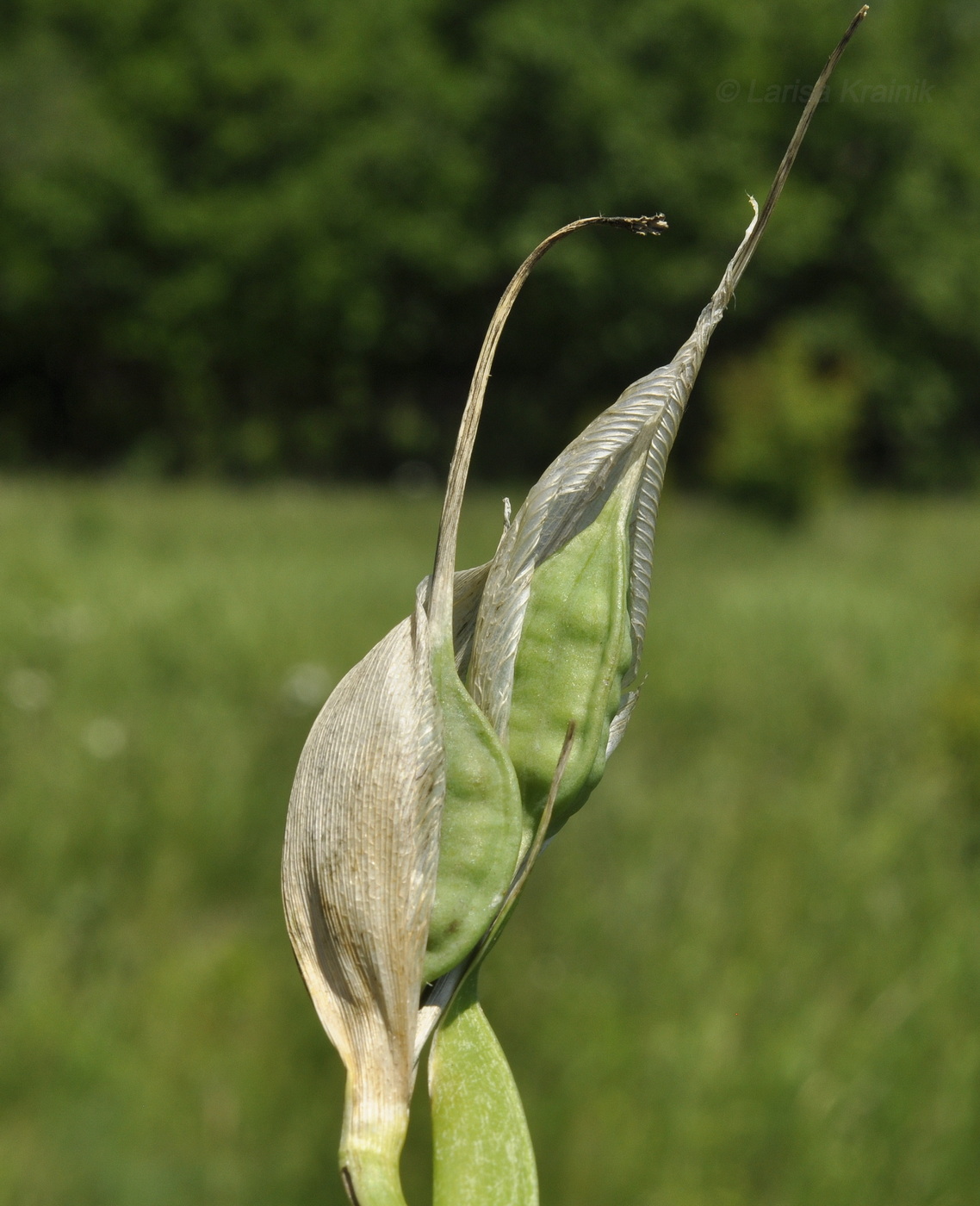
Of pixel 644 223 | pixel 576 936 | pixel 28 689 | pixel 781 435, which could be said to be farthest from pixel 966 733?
pixel 781 435

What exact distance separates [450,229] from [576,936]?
1238 centimetres

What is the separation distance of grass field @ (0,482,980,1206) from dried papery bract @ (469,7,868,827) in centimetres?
79

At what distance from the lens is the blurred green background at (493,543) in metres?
2.58

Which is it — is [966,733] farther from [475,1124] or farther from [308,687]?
[475,1124]

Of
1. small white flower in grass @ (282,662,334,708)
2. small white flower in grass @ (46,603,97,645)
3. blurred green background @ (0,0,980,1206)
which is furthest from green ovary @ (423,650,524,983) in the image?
small white flower in grass @ (46,603,97,645)

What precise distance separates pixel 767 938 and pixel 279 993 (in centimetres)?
142

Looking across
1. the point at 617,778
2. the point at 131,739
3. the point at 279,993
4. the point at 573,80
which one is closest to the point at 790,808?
the point at 617,778

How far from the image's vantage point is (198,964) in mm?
3062

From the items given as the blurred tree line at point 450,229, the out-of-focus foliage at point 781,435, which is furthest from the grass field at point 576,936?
the blurred tree line at point 450,229

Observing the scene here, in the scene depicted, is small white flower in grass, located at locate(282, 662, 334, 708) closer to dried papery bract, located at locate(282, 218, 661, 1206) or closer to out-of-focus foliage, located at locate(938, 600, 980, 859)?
out-of-focus foliage, located at locate(938, 600, 980, 859)

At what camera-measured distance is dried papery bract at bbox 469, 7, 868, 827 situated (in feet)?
1.34

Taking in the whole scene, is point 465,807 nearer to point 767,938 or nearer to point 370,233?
point 767,938

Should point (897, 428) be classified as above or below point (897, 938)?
below

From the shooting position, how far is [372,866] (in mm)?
401
